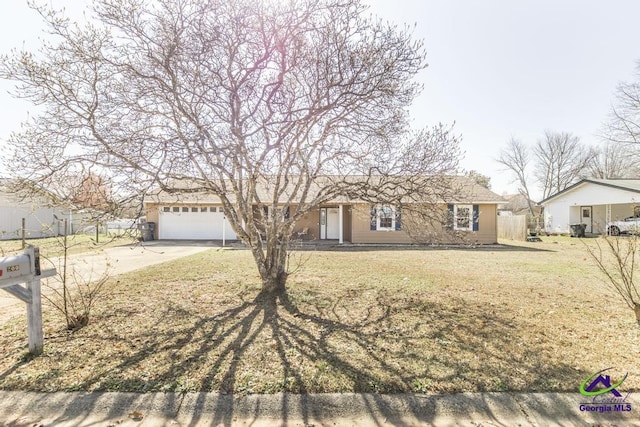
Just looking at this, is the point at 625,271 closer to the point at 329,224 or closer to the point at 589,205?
the point at 329,224

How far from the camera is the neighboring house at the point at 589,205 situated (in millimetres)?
21306

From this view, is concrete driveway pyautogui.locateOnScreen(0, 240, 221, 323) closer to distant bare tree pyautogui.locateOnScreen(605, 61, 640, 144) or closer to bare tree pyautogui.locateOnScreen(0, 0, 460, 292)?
bare tree pyautogui.locateOnScreen(0, 0, 460, 292)

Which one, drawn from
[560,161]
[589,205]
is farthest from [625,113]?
[560,161]

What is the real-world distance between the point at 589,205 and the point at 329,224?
20814mm

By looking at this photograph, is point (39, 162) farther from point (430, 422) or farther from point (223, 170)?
point (430, 422)

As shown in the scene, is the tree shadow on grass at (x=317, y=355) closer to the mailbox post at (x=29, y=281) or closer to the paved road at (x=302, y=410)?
the paved road at (x=302, y=410)

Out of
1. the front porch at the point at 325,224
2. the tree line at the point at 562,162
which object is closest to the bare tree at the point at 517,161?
the tree line at the point at 562,162

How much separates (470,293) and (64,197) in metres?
7.76

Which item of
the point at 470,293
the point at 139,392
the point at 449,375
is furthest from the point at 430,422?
the point at 470,293

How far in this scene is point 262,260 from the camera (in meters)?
6.14

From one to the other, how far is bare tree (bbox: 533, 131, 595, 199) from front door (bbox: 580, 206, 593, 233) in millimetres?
16378

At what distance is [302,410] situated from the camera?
101 inches

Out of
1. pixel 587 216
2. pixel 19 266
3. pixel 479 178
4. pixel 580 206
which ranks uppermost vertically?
pixel 479 178

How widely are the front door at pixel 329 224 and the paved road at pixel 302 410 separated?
51.5 ft
